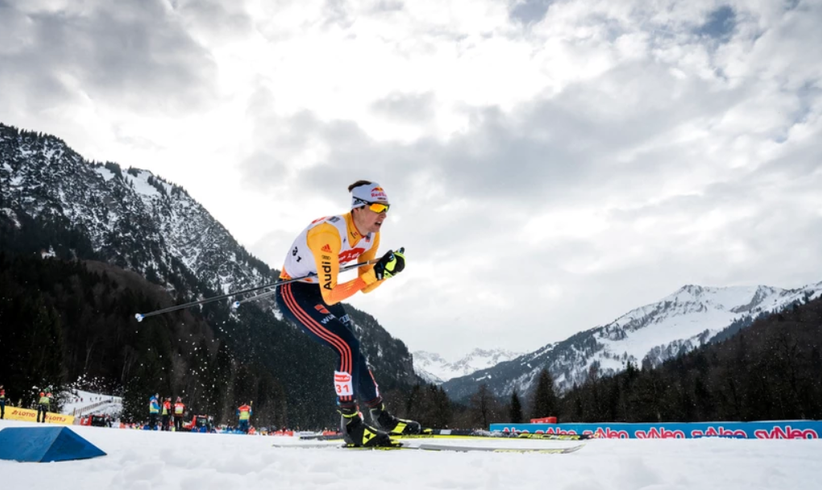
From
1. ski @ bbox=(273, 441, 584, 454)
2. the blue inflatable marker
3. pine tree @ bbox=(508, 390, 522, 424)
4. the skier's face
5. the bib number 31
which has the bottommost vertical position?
pine tree @ bbox=(508, 390, 522, 424)

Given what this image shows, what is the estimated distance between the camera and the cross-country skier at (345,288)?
4852 millimetres

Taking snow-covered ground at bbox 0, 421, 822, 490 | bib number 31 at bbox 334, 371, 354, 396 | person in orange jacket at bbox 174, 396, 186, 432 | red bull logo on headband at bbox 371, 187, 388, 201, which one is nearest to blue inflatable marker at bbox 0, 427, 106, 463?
snow-covered ground at bbox 0, 421, 822, 490

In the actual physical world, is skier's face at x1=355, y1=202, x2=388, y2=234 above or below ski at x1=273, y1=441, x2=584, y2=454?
above

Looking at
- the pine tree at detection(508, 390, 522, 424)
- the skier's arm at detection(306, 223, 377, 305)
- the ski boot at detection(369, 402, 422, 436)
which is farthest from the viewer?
the pine tree at detection(508, 390, 522, 424)

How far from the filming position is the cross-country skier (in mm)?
4852

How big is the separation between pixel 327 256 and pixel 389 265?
2.36 feet

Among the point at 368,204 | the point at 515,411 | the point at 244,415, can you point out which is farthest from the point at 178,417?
the point at 515,411

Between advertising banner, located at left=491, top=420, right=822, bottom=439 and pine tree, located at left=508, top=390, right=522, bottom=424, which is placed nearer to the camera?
advertising banner, located at left=491, top=420, right=822, bottom=439

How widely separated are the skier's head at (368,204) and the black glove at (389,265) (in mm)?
374

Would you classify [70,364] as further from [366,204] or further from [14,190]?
[14,190]

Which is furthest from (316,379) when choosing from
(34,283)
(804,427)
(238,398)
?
(804,427)

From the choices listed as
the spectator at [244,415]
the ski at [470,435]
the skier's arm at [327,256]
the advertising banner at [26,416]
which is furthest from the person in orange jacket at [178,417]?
the skier's arm at [327,256]

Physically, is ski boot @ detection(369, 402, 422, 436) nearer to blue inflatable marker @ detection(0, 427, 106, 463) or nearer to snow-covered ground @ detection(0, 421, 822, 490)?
snow-covered ground @ detection(0, 421, 822, 490)

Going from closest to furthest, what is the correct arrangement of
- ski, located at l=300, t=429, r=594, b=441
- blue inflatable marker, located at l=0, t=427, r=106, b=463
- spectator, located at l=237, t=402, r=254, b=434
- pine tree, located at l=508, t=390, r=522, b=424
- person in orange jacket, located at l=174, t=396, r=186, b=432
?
blue inflatable marker, located at l=0, t=427, r=106, b=463 < ski, located at l=300, t=429, r=594, b=441 < person in orange jacket, located at l=174, t=396, r=186, b=432 < spectator, located at l=237, t=402, r=254, b=434 < pine tree, located at l=508, t=390, r=522, b=424
